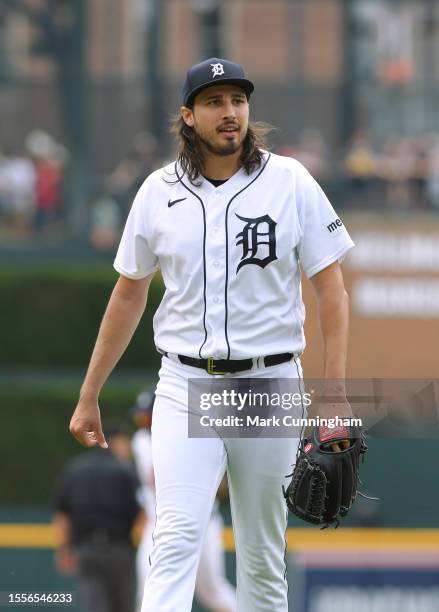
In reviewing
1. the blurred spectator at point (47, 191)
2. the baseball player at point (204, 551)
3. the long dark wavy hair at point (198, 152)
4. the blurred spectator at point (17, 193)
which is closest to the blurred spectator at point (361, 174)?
the blurred spectator at point (47, 191)

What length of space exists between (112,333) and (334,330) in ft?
2.27

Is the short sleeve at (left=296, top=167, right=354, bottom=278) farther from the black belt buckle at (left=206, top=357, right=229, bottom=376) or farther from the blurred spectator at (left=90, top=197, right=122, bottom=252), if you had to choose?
the blurred spectator at (left=90, top=197, right=122, bottom=252)

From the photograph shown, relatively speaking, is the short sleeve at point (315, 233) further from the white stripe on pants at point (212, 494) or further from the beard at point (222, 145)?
the white stripe on pants at point (212, 494)

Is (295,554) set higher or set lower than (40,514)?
higher

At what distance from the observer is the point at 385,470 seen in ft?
47.2

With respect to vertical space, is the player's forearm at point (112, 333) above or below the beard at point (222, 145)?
below

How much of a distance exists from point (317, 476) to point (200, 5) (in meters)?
23.5

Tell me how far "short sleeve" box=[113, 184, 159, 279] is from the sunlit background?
5082mm

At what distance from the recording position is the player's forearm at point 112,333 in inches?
179

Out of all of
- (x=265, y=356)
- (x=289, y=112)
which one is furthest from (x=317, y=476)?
(x=289, y=112)

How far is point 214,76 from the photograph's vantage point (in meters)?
4.36

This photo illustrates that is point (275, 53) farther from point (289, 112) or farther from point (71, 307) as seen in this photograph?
point (71, 307)

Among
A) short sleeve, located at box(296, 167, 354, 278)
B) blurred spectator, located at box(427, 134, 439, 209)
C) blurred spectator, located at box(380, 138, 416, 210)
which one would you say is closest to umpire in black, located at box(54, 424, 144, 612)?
short sleeve, located at box(296, 167, 354, 278)

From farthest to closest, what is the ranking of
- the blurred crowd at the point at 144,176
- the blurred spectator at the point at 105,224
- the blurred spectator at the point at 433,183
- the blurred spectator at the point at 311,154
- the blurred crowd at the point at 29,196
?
the blurred crowd at the point at 29,196 < the blurred spectator at the point at 105,224 < the blurred spectator at the point at 433,183 < the blurred crowd at the point at 144,176 < the blurred spectator at the point at 311,154
